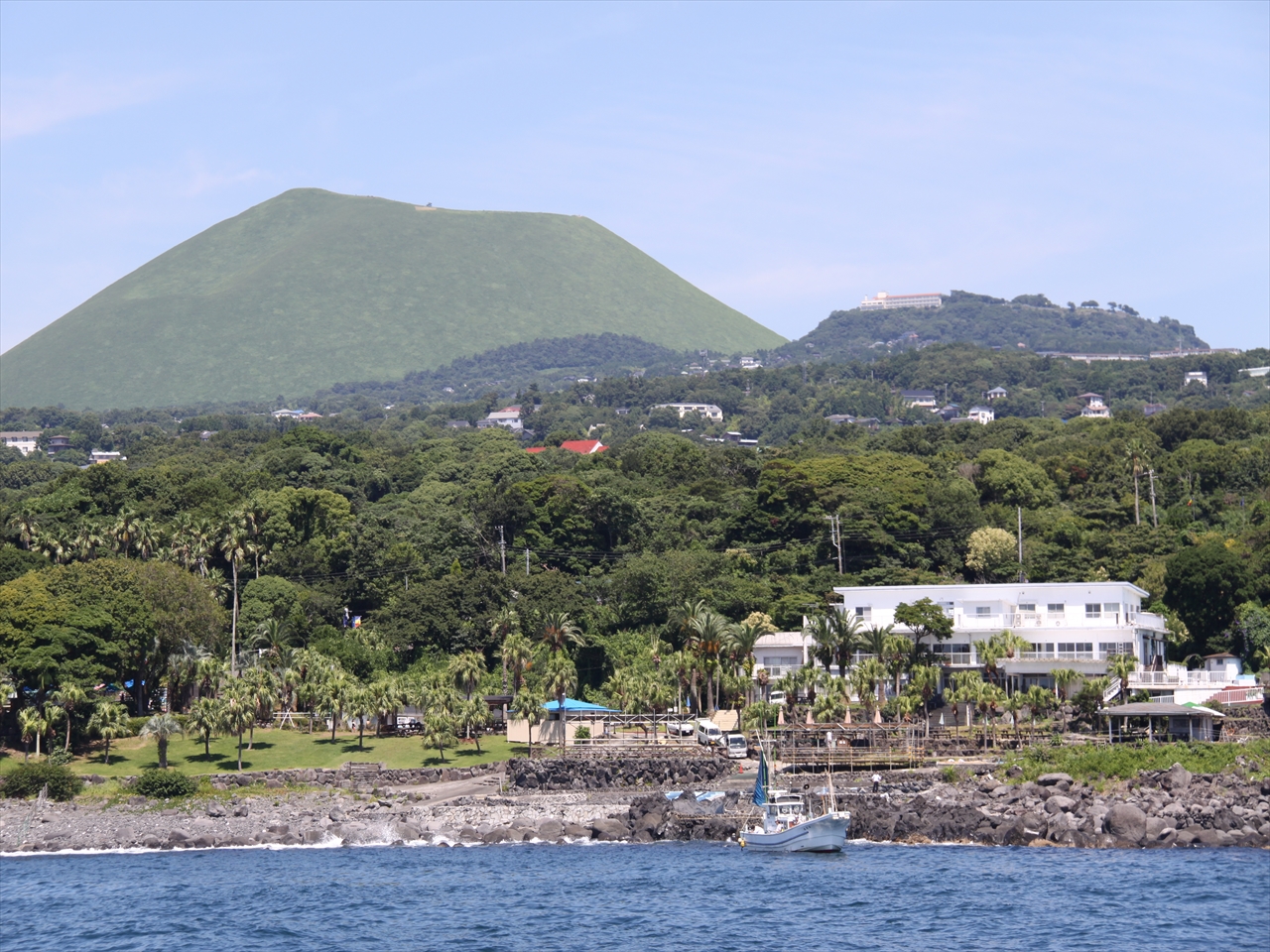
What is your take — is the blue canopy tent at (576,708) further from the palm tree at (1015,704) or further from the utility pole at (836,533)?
the utility pole at (836,533)

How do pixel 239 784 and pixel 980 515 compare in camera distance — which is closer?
pixel 239 784

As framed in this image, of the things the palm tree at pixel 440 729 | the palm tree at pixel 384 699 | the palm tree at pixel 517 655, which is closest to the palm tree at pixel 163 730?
the palm tree at pixel 384 699

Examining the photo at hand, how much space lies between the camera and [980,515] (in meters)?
111

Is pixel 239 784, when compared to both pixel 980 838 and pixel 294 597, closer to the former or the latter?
pixel 294 597

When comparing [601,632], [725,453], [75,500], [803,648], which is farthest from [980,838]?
[725,453]

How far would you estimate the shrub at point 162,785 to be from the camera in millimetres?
69500

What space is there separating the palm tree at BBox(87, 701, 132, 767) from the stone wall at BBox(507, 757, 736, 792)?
64.8 ft

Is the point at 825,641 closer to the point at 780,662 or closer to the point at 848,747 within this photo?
the point at 780,662

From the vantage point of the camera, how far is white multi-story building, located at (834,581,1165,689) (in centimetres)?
8250

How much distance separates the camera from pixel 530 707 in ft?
255

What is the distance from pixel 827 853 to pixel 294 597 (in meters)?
51.8

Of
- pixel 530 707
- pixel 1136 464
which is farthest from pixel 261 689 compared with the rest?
pixel 1136 464

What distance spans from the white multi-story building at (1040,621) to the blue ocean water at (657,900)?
89.9 ft

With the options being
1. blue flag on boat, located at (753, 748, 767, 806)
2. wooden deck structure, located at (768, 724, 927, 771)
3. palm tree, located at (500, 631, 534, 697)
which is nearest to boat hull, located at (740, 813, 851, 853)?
blue flag on boat, located at (753, 748, 767, 806)
